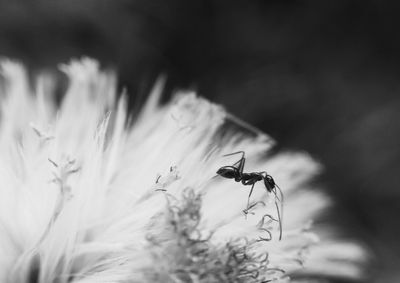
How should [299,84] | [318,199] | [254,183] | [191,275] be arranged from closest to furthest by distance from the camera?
[191,275]
[254,183]
[318,199]
[299,84]

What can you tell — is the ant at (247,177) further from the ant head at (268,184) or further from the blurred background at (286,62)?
the blurred background at (286,62)

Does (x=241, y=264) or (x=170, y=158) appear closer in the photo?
(x=241, y=264)

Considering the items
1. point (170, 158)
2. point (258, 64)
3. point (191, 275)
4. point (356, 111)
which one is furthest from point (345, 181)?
point (191, 275)

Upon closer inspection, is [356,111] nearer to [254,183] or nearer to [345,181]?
[345,181]

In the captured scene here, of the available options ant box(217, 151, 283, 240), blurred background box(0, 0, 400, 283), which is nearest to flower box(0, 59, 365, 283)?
ant box(217, 151, 283, 240)

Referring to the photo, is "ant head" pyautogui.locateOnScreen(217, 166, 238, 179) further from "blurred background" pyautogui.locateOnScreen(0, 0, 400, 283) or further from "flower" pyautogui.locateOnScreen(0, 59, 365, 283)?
"blurred background" pyautogui.locateOnScreen(0, 0, 400, 283)

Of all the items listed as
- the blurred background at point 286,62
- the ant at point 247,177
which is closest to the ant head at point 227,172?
the ant at point 247,177

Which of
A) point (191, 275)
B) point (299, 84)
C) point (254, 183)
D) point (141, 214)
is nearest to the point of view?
point (191, 275)
